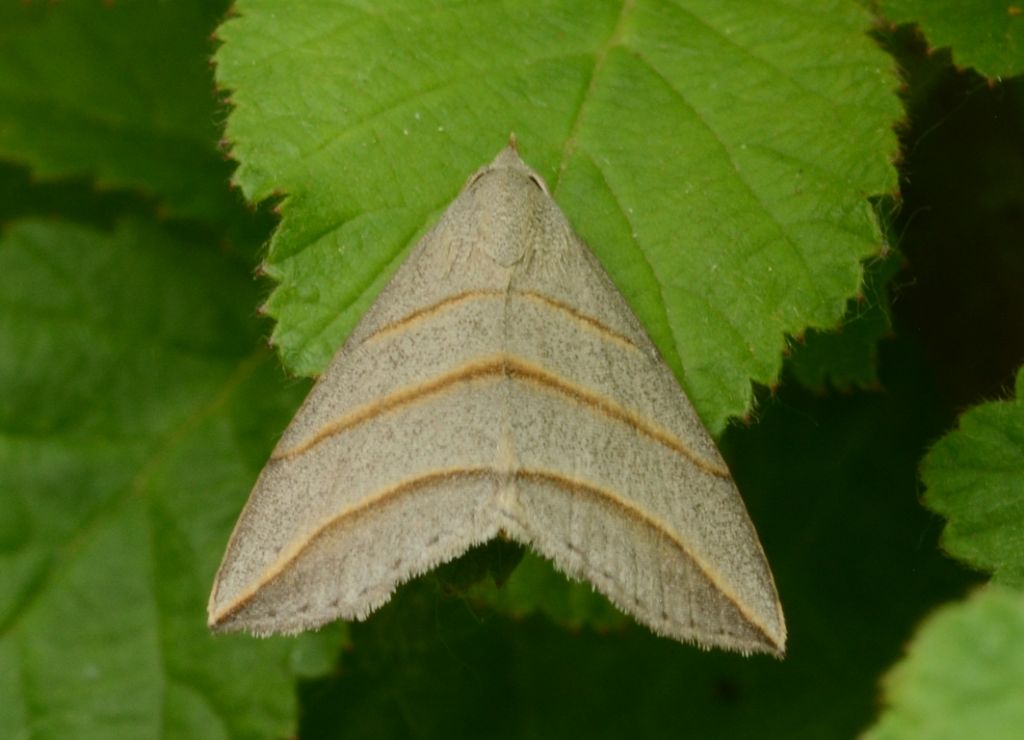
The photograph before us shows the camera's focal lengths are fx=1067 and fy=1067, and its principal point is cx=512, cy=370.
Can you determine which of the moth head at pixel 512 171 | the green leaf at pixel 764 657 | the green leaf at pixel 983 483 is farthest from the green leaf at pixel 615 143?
the green leaf at pixel 764 657

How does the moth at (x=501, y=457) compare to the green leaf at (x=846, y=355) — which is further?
the green leaf at (x=846, y=355)

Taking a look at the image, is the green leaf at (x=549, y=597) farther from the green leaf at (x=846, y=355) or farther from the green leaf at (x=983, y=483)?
the green leaf at (x=983, y=483)

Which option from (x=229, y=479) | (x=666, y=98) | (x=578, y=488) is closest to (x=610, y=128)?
(x=666, y=98)

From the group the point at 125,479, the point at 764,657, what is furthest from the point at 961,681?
the point at 125,479

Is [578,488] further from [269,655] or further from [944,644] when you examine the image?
[269,655]

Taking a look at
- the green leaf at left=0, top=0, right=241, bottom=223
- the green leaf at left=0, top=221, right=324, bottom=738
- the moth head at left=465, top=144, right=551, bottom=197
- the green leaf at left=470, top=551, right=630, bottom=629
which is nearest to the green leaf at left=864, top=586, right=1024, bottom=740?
the moth head at left=465, top=144, right=551, bottom=197

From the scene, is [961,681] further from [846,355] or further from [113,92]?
[113,92]
